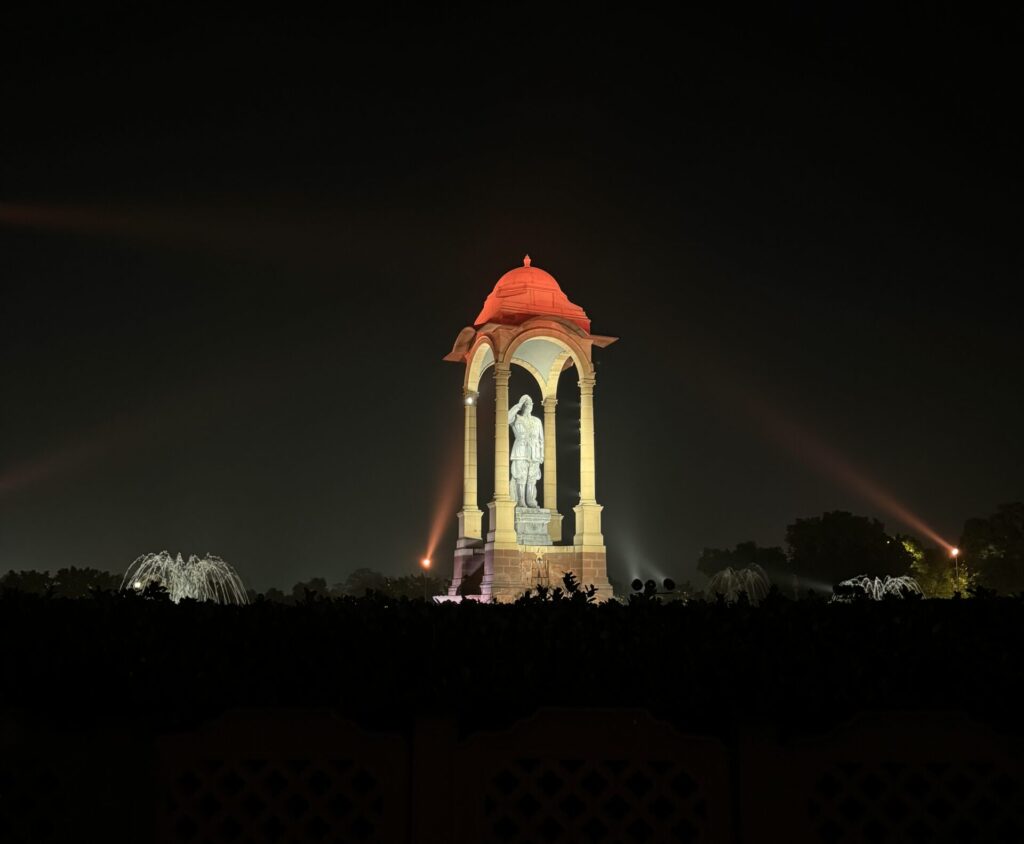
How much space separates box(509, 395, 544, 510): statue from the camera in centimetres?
3247

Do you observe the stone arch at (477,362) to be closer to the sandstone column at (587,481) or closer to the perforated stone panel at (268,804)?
the sandstone column at (587,481)

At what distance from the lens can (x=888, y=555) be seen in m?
74.6

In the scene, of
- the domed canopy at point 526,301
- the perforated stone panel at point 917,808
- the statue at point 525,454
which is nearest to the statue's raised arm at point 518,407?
the statue at point 525,454

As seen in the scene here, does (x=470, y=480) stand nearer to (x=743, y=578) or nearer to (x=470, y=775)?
(x=470, y=775)

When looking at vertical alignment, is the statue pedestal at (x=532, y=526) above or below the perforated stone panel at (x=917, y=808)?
above

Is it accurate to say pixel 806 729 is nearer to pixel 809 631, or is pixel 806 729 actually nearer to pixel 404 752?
pixel 809 631

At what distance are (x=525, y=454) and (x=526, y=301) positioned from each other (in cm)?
478

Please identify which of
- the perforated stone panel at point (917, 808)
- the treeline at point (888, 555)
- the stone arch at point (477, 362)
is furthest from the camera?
the treeline at point (888, 555)

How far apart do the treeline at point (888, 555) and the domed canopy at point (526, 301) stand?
1606 inches

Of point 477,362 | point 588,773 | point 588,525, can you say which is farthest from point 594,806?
point 477,362

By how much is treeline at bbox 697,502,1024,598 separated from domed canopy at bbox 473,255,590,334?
40791mm

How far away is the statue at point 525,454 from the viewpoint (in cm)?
3247

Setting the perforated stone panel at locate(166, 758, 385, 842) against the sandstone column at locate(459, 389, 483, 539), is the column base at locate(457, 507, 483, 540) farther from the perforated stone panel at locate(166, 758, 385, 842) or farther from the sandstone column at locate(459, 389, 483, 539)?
the perforated stone panel at locate(166, 758, 385, 842)

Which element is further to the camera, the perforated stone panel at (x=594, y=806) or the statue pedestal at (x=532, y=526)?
the statue pedestal at (x=532, y=526)
